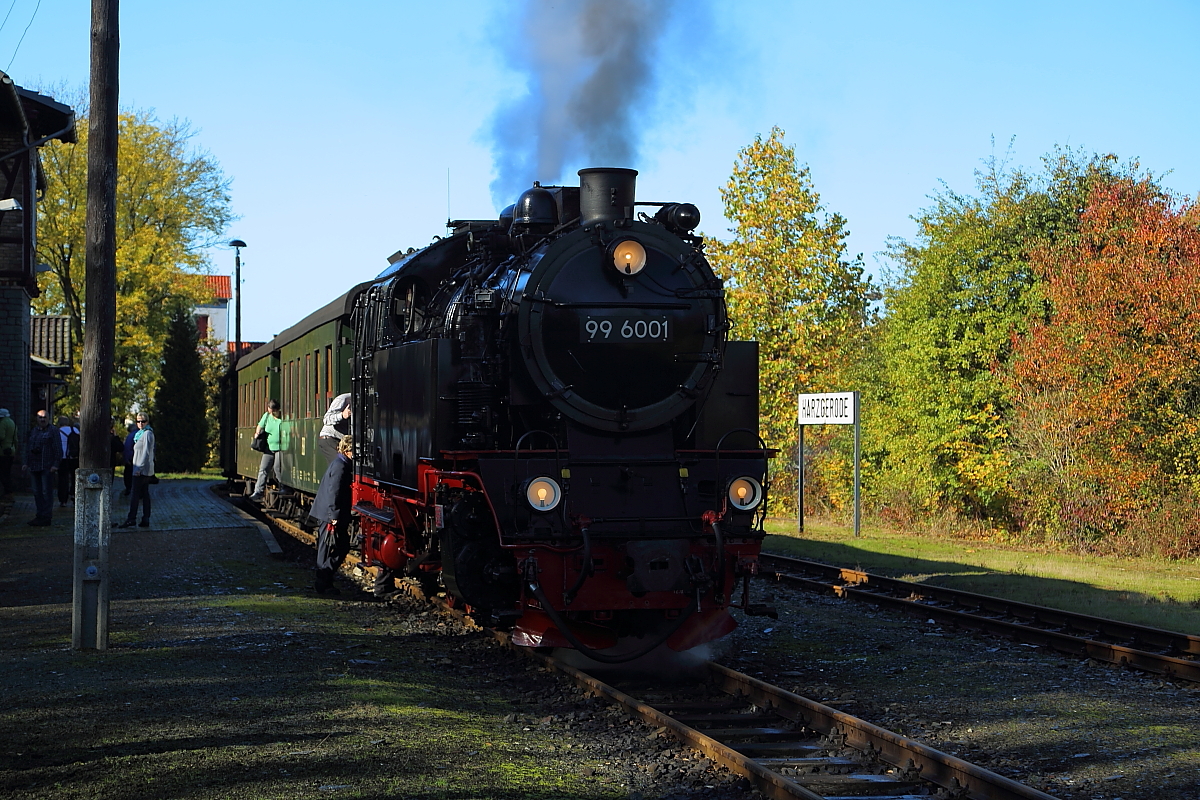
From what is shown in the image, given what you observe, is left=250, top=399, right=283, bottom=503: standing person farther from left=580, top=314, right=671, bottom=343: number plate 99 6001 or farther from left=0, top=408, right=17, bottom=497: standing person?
left=580, top=314, right=671, bottom=343: number plate 99 6001

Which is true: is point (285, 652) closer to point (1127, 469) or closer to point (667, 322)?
point (667, 322)

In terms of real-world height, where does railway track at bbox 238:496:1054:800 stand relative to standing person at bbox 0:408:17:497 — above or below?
below

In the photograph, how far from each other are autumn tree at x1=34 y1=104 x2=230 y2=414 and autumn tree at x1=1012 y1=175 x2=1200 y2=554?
88.3 ft

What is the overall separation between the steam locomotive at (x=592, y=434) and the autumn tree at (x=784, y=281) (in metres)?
19.4

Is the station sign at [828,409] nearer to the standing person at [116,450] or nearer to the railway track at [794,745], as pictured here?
the standing person at [116,450]

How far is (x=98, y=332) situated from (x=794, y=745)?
221 inches

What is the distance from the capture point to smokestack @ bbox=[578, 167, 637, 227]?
8539mm

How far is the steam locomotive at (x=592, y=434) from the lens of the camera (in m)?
7.77

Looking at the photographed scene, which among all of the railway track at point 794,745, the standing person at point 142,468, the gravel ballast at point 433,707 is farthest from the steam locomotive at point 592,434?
the standing person at point 142,468

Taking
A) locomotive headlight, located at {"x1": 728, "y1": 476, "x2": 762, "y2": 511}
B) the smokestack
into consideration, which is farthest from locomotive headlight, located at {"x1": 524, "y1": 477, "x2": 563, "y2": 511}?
the smokestack

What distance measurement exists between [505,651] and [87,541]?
9.73ft

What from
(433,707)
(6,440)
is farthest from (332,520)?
(6,440)

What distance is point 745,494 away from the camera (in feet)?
26.6

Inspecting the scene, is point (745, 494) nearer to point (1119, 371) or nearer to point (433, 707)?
point (433, 707)
